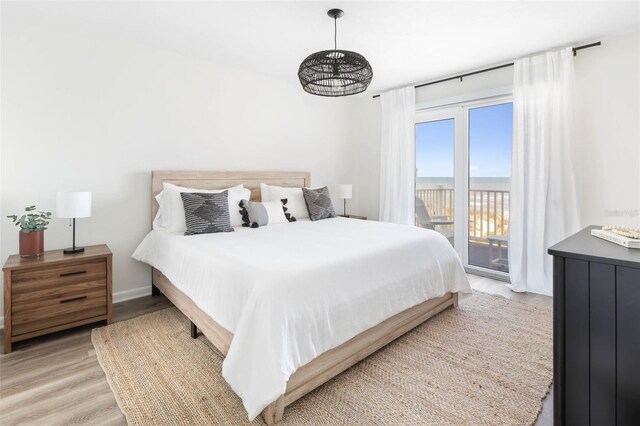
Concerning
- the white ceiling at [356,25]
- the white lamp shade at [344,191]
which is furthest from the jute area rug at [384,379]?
the white ceiling at [356,25]

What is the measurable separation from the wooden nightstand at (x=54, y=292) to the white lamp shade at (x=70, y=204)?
33 cm

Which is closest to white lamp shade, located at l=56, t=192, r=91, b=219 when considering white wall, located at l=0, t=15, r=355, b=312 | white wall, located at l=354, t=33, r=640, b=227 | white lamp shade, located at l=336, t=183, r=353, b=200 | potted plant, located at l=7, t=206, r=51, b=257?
potted plant, located at l=7, t=206, r=51, b=257

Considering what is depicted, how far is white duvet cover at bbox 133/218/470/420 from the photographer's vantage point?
4.96 ft

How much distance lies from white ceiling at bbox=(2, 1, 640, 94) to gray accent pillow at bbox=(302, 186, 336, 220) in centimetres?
155

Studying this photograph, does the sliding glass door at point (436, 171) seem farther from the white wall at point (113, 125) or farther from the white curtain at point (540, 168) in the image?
the white wall at point (113, 125)

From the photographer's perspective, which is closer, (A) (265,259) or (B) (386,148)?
(A) (265,259)

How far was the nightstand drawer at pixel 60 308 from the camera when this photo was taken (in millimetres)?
2213

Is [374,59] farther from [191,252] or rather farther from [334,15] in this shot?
[191,252]

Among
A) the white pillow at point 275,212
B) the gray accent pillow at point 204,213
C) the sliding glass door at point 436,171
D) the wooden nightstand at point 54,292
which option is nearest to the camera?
the wooden nightstand at point 54,292

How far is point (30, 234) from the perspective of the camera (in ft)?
7.81

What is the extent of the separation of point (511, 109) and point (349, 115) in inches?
94.8

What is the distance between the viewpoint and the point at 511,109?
3.71 m

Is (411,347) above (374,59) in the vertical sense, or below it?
below

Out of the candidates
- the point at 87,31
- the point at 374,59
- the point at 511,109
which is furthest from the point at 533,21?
the point at 87,31
